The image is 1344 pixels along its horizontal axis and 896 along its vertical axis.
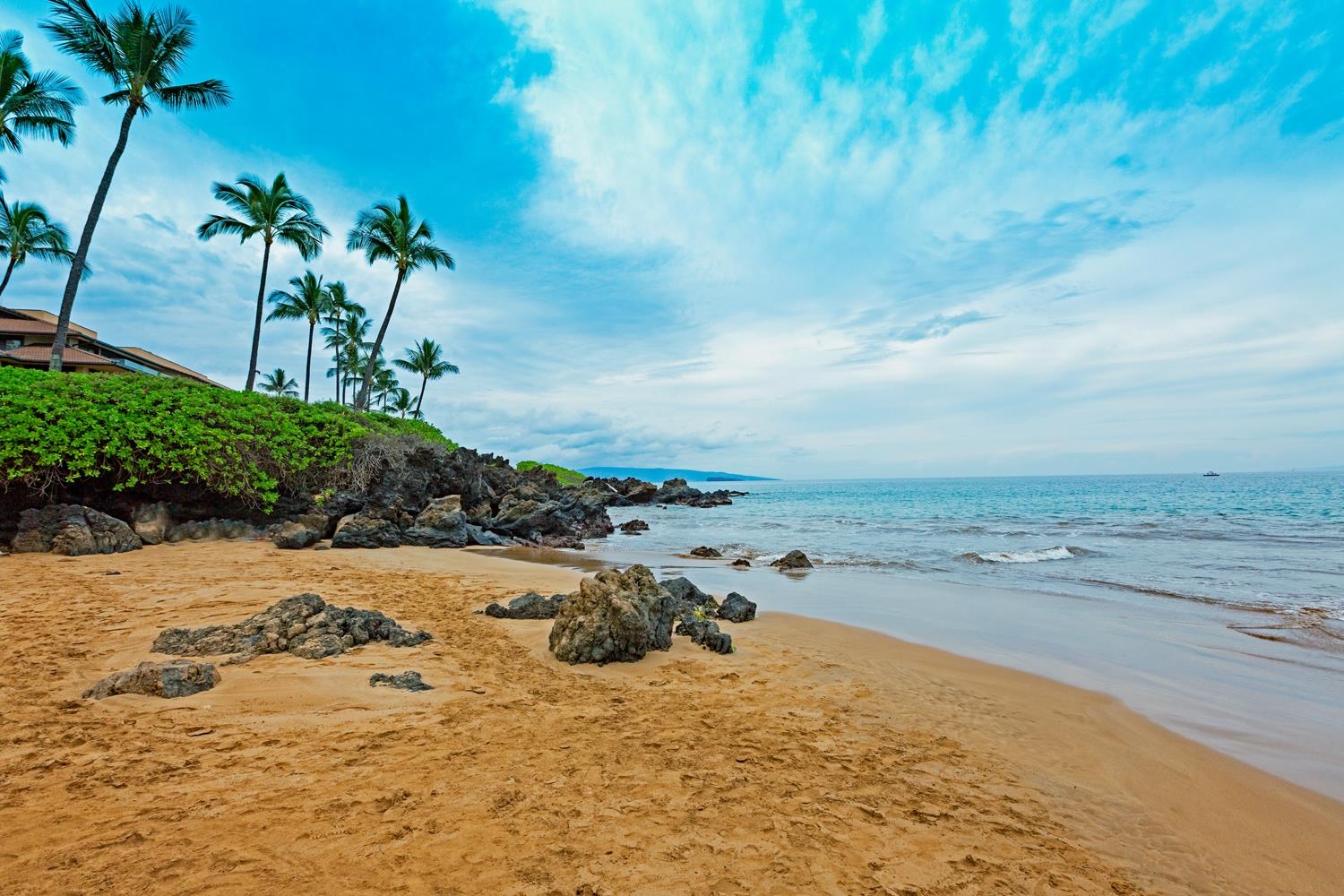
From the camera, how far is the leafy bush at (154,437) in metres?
10.5

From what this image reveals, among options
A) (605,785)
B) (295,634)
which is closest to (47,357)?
(295,634)

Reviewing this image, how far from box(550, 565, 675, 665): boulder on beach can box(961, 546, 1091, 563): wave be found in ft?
42.5

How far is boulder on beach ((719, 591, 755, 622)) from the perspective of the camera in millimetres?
8195

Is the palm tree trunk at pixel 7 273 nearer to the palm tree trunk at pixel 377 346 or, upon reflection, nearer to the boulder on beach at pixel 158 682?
the palm tree trunk at pixel 377 346

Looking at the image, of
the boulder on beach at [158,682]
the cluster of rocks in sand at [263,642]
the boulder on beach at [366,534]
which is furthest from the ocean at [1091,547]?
the boulder on beach at [158,682]

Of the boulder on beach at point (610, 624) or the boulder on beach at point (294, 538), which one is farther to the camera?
the boulder on beach at point (294, 538)

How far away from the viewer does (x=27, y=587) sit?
23.8 feet

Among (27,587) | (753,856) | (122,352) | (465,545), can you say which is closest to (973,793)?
(753,856)

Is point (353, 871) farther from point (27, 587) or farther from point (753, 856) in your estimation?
point (27, 587)

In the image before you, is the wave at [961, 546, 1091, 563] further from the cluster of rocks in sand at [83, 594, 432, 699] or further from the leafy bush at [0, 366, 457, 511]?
the leafy bush at [0, 366, 457, 511]

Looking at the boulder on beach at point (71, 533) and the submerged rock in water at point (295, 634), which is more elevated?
the boulder on beach at point (71, 533)

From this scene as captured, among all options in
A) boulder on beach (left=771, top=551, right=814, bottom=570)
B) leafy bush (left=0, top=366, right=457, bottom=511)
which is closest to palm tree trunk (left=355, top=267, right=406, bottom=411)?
leafy bush (left=0, top=366, right=457, bottom=511)

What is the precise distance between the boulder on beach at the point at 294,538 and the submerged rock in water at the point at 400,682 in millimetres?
8718

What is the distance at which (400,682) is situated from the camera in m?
4.75
